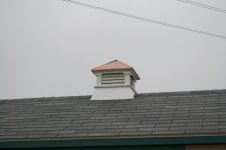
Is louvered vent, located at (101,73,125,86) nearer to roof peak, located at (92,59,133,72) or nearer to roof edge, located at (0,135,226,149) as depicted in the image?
roof peak, located at (92,59,133,72)

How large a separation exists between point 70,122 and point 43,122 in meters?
0.85

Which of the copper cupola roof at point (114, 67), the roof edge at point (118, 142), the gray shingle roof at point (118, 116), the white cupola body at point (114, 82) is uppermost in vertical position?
the copper cupola roof at point (114, 67)

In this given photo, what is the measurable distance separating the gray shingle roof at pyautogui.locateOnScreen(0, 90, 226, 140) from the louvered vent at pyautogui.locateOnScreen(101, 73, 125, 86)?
908mm

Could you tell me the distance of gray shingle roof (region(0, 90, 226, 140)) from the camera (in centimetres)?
990

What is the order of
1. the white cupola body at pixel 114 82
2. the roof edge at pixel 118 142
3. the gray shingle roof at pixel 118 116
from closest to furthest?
the roof edge at pixel 118 142
the gray shingle roof at pixel 118 116
the white cupola body at pixel 114 82

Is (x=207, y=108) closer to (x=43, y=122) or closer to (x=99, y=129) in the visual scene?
(x=99, y=129)

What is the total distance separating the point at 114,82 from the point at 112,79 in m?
0.14

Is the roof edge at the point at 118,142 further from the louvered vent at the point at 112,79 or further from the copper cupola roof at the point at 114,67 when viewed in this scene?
the copper cupola roof at the point at 114,67

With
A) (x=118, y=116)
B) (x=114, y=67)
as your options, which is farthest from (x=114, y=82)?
(x=118, y=116)

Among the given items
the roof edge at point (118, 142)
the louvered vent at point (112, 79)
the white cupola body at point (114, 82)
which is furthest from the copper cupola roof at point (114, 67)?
the roof edge at point (118, 142)

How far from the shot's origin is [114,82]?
14031 millimetres

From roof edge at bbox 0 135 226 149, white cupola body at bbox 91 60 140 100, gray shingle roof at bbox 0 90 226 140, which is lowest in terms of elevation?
roof edge at bbox 0 135 226 149

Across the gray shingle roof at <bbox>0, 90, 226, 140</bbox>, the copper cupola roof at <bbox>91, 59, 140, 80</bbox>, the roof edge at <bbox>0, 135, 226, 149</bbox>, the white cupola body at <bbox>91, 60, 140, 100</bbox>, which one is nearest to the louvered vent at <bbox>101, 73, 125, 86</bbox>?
the white cupola body at <bbox>91, 60, 140, 100</bbox>

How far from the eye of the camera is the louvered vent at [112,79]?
1401cm
